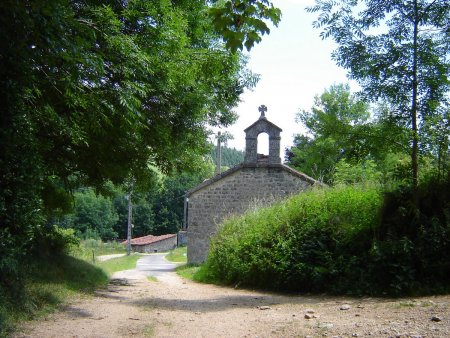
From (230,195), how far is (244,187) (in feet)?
3.09

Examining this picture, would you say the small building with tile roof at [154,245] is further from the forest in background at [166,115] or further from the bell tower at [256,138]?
the forest in background at [166,115]

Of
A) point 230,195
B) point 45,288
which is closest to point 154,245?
point 230,195

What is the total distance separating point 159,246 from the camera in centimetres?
7394

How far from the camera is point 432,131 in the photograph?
10.2 meters

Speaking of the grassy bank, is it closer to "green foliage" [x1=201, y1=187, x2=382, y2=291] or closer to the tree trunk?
"green foliage" [x1=201, y1=187, x2=382, y2=291]

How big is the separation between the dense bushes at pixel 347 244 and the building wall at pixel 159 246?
5857 centimetres

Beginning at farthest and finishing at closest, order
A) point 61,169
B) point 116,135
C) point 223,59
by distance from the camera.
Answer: point 61,169 → point 116,135 → point 223,59

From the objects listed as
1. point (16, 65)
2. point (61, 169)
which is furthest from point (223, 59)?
point (61, 169)

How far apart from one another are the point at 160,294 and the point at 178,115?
488 cm

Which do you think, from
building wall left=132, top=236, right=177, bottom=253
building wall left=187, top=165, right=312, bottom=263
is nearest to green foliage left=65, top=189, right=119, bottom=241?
building wall left=132, top=236, right=177, bottom=253

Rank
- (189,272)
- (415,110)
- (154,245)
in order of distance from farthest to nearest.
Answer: (154,245) → (189,272) → (415,110)

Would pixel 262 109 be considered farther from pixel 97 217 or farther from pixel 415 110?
pixel 97 217

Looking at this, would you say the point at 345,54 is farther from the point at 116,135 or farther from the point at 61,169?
the point at 61,169

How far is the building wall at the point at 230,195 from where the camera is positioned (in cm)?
2456
